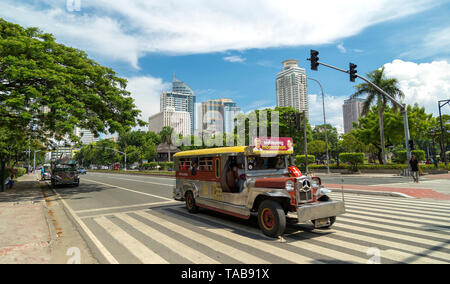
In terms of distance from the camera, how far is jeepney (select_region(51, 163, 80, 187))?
22.1 metres

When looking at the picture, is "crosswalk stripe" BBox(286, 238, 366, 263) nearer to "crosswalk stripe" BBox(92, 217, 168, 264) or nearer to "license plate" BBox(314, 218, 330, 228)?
"license plate" BBox(314, 218, 330, 228)

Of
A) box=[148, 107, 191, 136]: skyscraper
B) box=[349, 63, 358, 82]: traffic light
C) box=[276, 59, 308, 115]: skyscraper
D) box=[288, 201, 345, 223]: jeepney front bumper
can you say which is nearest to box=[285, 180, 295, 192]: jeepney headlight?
box=[288, 201, 345, 223]: jeepney front bumper

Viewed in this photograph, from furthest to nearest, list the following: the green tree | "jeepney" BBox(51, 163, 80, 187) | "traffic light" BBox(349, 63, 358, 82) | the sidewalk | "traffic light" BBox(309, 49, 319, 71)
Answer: "jeepney" BBox(51, 163, 80, 187), "traffic light" BBox(349, 63, 358, 82), "traffic light" BBox(309, 49, 319, 71), the green tree, the sidewalk

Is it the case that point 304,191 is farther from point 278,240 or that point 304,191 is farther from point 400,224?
point 400,224

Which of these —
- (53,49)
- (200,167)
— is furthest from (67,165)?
(200,167)

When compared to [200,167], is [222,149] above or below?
above

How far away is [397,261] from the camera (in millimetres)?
4445

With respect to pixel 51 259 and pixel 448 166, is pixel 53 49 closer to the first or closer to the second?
pixel 51 259

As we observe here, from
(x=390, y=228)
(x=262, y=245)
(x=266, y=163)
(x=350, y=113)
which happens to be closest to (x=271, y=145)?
(x=266, y=163)

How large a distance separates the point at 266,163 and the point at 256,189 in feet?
3.86

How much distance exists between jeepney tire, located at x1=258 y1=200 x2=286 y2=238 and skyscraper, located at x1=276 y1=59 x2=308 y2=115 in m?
110

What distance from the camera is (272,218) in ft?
19.9

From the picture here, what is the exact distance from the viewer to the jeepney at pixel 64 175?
22094 mm
